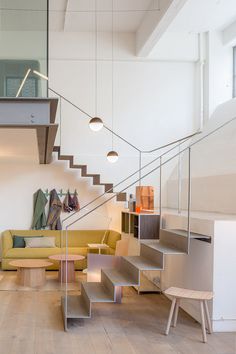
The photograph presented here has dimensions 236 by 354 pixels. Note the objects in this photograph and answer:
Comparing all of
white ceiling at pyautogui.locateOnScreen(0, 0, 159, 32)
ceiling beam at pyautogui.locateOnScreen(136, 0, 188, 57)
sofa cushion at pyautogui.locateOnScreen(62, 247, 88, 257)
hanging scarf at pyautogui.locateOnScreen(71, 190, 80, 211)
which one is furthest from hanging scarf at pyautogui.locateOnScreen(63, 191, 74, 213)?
white ceiling at pyautogui.locateOnScreen(0, 0, 159, 32)

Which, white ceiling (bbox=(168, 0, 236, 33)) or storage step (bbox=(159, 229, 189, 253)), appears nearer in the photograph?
storage step (bbox=(159, 229, 189, 253))

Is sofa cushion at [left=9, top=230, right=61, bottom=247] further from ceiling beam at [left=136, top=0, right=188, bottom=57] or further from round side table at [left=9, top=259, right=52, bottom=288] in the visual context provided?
ceiling beam at [left=136, top=0, right=188, bottom=57]

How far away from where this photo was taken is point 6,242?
980 cm

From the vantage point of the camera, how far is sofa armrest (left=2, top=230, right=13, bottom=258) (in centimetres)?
970

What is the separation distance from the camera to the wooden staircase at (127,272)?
18.1 ft

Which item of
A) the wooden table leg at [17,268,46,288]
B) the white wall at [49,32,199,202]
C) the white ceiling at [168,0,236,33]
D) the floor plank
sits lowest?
the floor plank

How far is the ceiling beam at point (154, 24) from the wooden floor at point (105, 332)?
4.64 meters

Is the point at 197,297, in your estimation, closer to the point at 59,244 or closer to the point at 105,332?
the point at 105,332

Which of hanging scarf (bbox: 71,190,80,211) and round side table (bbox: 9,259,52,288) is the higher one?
hanging scarf (bbox: 71,190,80,211)

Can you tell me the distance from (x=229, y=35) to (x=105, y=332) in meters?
6.74

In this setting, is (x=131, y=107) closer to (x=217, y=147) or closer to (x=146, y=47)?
(x=146, y=47)

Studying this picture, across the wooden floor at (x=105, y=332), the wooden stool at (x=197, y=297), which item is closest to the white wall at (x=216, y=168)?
the wooden floor at (x=105, y=332)

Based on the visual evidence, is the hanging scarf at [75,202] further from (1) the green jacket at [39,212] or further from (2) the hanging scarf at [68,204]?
(1) the green jacket at [39,212]

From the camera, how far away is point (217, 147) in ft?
27.0
